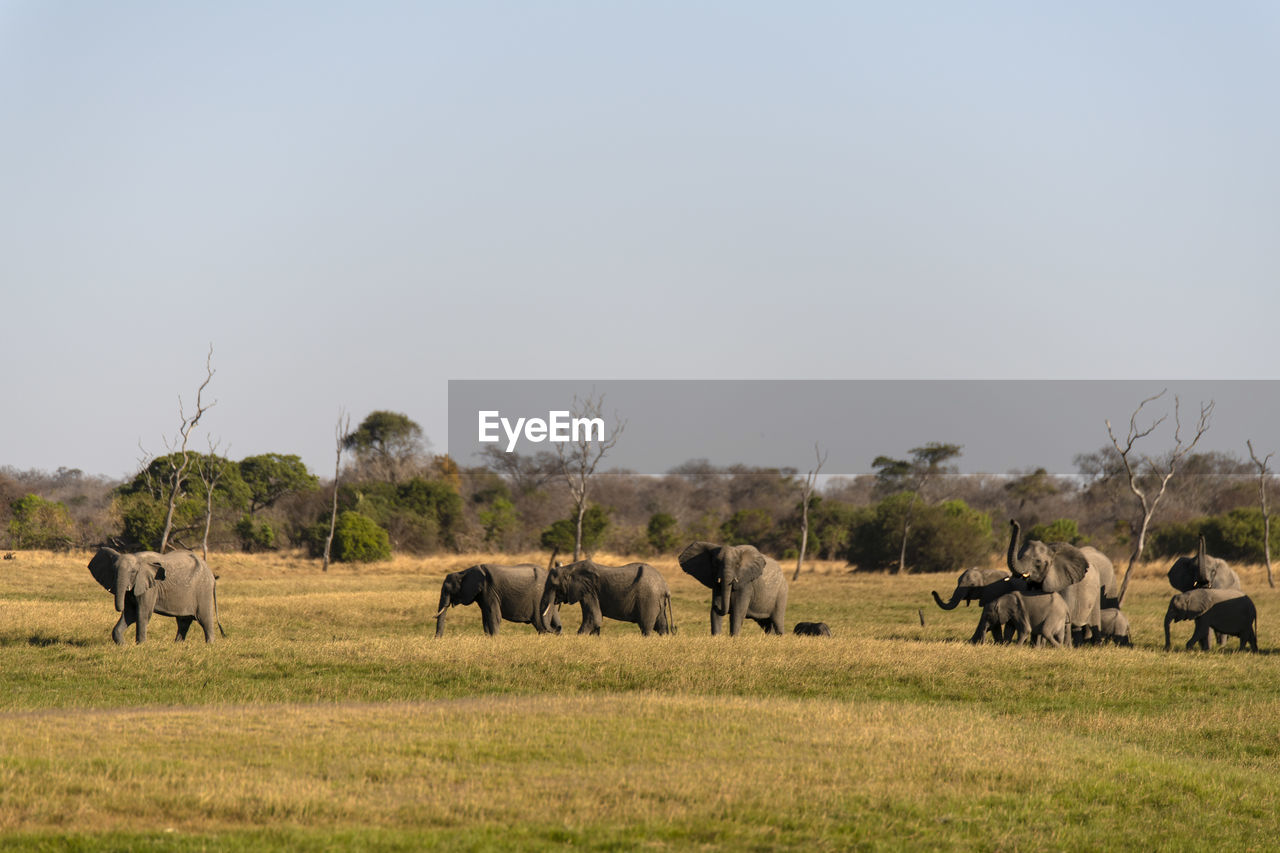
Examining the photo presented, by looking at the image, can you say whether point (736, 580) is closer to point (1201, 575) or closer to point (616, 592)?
point (616, 592)

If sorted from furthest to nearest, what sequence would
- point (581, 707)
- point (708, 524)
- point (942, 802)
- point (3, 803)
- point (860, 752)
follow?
1. point (708, 524)
2. point (581, 707)
3. point (860, 752)
4. point (942, 802)
5. point (3, 803)

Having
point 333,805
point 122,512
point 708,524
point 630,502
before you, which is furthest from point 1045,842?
point 630,502

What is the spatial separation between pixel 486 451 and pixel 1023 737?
98.4 m

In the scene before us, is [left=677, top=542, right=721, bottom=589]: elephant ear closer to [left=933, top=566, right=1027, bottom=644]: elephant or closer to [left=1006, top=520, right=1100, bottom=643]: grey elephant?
[left=933, top=566, right=1027, bottom=644]: elephant

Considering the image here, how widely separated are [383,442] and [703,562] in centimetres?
7741

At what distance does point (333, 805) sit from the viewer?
1043 centimetres

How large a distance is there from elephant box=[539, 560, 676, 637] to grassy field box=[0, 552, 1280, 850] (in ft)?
8.60

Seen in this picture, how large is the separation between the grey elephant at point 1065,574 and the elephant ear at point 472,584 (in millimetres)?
10106

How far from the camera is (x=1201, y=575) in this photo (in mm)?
27312

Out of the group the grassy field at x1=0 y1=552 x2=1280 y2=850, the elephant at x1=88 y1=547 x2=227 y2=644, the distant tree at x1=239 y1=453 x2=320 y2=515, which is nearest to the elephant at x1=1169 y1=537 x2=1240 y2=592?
the grassy field at x1=0 y1=552 x2=1280 y2=850

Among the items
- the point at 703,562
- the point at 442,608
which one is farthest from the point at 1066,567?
the point at 442,608

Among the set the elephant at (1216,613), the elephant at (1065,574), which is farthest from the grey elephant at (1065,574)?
the elephant at (1216,613)

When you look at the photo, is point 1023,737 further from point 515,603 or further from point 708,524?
point 708,524

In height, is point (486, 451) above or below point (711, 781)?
above
